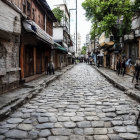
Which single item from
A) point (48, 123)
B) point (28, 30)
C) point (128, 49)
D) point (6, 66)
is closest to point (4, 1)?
point (28, 30)

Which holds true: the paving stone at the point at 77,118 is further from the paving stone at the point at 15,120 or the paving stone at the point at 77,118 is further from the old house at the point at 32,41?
the old house at the point at 32,41

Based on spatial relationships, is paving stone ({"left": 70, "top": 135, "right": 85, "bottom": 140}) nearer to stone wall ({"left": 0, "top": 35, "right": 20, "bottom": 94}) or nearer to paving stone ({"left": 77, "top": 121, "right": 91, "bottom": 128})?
paving stone ({"left": 77, "top": 121, "right": 91, "bottom": 128})

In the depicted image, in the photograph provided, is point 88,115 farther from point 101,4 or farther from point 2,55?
point 101,4

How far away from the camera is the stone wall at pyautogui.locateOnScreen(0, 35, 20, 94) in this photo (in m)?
7.73

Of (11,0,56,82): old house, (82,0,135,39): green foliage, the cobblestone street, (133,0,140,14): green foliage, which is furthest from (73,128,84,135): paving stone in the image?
(82,0,135,39): green foliage

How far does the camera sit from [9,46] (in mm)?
8508

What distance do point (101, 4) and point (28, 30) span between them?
12.7 m

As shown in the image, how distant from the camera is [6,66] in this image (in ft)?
26.7

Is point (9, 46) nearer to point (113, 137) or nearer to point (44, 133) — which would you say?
point (44, 133)

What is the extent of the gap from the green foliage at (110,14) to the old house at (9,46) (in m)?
11.8

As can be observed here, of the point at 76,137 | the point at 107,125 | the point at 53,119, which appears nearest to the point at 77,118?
the point at 53,119

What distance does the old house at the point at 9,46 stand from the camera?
23.4 ft

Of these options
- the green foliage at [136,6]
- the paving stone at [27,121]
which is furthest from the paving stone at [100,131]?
the green foliage at [136,6]

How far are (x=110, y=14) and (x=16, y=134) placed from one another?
16.7 meters
